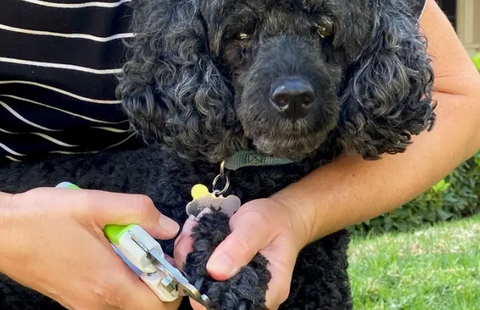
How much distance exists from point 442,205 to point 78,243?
486cm

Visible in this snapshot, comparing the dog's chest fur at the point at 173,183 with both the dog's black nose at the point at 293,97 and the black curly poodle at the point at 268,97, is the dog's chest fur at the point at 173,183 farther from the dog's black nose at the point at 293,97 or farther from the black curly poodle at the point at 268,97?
the dog's black nose at the point at 293,97

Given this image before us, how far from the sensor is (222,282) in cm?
156

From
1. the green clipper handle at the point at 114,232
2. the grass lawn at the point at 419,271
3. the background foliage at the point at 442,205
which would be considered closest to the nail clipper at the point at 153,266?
the green clipper handle at the point at 114,232

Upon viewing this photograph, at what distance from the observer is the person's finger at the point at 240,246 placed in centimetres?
155

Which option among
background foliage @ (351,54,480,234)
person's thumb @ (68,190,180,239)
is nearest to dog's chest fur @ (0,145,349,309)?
person's thumb @ (68,190,180,239)

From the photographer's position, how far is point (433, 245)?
4.49 meters

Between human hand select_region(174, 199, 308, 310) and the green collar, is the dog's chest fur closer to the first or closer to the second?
the green collar

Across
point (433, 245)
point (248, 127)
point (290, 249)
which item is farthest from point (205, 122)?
point (433, 245)

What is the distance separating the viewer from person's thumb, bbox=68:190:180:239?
5.16 ft

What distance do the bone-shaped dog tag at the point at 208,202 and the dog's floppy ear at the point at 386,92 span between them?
1.01 ft

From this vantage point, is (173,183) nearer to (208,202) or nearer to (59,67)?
(208,202)

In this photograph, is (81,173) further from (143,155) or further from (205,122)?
(205,122)

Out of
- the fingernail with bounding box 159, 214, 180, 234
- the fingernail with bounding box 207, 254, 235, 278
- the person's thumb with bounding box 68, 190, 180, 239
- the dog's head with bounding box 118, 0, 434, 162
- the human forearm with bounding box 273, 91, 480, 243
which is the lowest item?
the human forearm with bounding box 273, 91, 480, 243

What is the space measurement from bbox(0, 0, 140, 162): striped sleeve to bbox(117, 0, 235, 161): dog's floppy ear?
0.16m
